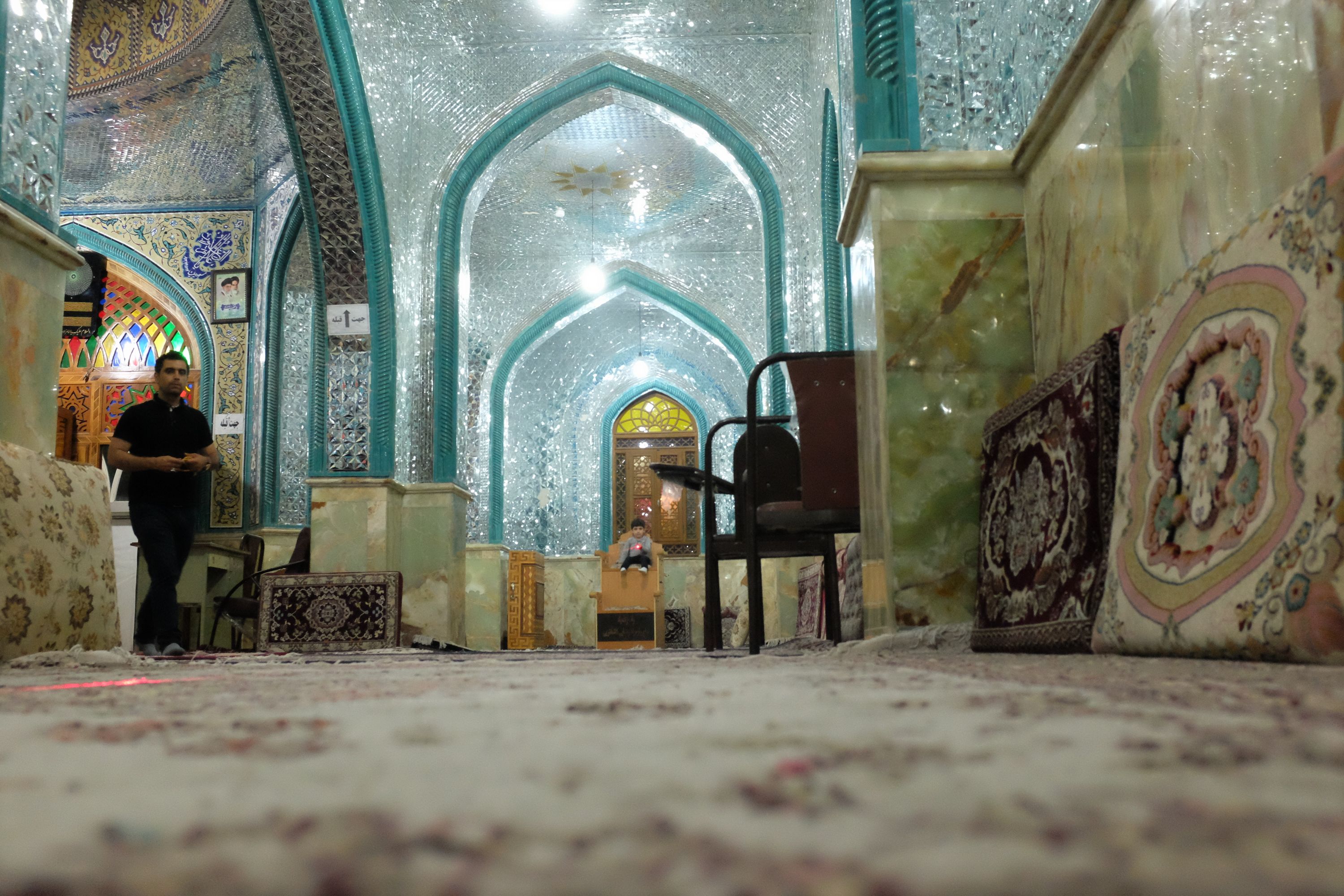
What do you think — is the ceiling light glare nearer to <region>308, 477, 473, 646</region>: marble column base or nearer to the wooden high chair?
the wooden high chair

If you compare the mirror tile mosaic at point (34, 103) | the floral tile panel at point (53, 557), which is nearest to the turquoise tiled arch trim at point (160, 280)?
the mirror tile mosaic at point (34, 103)

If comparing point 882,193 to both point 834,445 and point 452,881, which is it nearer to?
point 834,445

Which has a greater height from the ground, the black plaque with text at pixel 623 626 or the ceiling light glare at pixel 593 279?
the ceiling light glare at pixel 593 279

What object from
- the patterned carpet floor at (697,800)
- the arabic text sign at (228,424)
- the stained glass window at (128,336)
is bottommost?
the patterned carpet floor at (697,800)

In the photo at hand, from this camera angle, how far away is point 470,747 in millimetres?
483

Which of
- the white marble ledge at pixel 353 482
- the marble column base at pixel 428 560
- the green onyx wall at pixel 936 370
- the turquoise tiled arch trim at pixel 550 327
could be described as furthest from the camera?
the turquoise tiled arch trim at pixel 550 327

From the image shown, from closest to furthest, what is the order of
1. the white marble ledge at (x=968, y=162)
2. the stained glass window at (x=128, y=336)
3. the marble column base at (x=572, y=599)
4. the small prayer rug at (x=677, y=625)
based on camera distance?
the white marble ledge at (x=968, y=162) < the stained glass window at (x=128, y=336) < the small prayer rug at (x=677, y=625) < the marble column base at (x=572, y=599)

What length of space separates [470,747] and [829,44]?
6.88 m

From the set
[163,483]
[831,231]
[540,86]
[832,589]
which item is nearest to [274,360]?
[540,86]

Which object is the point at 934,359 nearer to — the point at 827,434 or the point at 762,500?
the point at 827,434

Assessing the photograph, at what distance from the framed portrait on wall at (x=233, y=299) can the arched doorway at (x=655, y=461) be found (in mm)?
6628

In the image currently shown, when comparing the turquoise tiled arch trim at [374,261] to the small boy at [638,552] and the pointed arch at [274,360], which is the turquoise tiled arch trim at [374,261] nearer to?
the pointed arch at [274,360]

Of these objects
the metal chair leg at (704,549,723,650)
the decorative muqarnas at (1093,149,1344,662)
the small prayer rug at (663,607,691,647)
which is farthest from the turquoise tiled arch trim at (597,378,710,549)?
the decorative muqarnas at (1093,149,1344,662)

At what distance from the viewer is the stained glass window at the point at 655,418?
15.1 m
